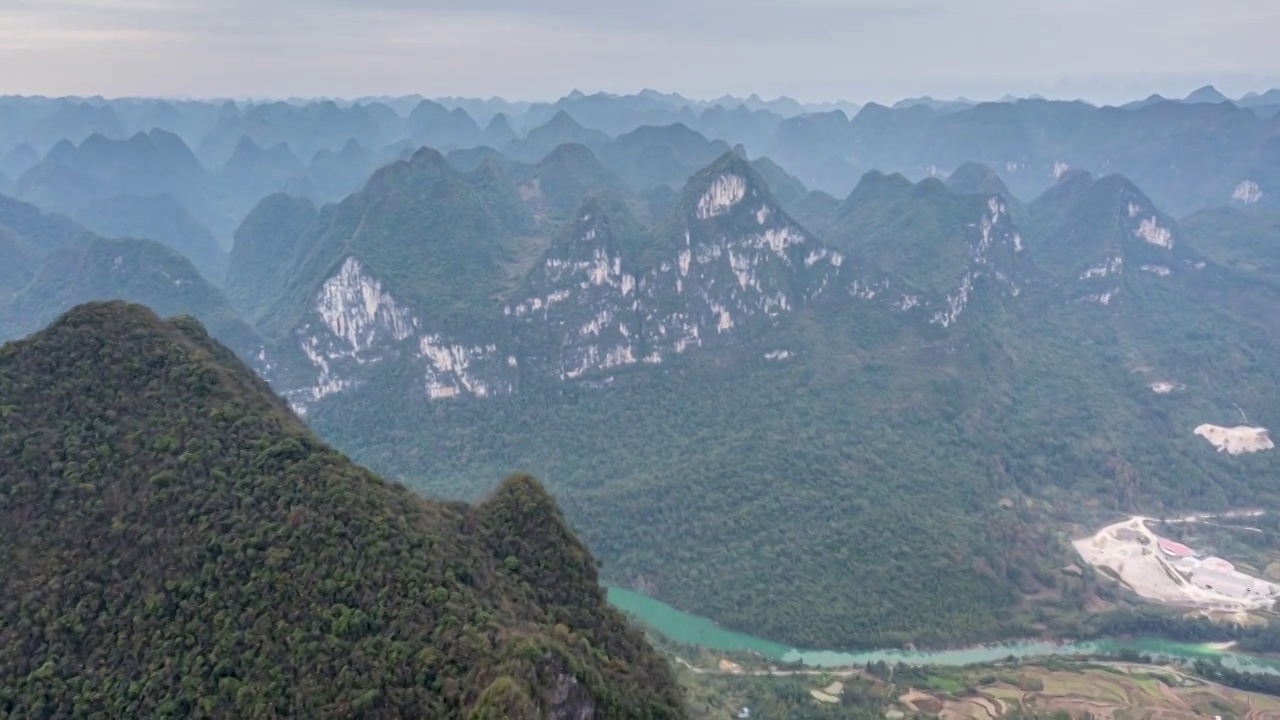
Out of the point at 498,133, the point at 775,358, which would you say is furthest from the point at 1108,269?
the point at 498,133

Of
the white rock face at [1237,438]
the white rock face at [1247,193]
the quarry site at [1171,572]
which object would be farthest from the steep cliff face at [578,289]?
the white rock face at [1247,193]

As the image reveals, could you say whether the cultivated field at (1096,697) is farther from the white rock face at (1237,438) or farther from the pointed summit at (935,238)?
the pointed summit at (935,238)

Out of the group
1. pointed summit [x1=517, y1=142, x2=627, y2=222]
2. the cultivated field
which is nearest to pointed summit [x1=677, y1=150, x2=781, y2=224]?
pointed summit [x1=517, y1=142, x2=627, y2=222]

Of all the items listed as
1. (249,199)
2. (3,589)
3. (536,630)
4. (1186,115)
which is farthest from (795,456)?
(249,199)

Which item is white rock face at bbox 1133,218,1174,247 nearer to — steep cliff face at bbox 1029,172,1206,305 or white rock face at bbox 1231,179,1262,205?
steep cliff face at bbox 1029,172,1206,305

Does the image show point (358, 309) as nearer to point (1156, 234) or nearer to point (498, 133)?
point (1156, 234)

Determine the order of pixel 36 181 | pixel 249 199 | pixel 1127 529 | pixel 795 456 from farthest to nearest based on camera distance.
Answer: pixel 249 199
pixel 36 181
pixel 795 456
pixel 1127 529

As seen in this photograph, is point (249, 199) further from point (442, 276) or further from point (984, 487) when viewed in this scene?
point (984, 487)
